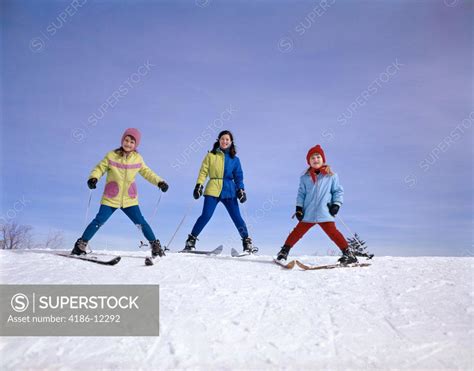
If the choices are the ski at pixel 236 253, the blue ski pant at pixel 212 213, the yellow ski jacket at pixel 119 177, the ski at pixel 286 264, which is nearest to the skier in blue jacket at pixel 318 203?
the ski at pixel 286 264

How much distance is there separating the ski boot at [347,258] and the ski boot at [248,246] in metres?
1.84

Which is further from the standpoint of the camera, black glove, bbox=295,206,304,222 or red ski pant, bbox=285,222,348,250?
black glove, bbox=295,206,304,222

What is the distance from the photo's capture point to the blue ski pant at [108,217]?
6.67 metres

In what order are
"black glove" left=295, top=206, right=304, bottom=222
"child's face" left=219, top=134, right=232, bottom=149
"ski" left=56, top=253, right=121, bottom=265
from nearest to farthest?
"ski" left=56, top=253, right=121, bottom=265, "black glove" left=295, top=206, right=304, bottom=222, "child's face" left=219, top=134, right=232, bottom=149

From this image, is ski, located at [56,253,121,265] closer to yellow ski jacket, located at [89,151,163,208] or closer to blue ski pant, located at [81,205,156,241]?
blue ski pant, located at [81,205,156,241]

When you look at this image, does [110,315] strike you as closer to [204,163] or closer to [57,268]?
[57,268]

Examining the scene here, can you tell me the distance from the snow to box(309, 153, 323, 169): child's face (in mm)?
1913

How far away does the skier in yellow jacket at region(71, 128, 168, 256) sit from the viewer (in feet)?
21.9

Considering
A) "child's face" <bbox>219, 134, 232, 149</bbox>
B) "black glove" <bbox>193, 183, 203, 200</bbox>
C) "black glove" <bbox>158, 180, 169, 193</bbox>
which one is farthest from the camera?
"child's face" <bbox>219, 134, 232, 149</bbox>

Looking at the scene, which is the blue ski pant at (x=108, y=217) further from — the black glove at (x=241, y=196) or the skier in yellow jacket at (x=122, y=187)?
the black glove at (x=241, y=196)

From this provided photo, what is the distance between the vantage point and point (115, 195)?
265 inches

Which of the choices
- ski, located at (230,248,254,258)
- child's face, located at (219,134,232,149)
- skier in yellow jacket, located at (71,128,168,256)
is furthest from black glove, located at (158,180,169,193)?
ski, located at (230,248,254,258)

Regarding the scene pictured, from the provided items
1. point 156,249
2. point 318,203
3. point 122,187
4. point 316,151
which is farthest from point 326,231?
point 122,187

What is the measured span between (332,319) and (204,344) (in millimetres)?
1374
